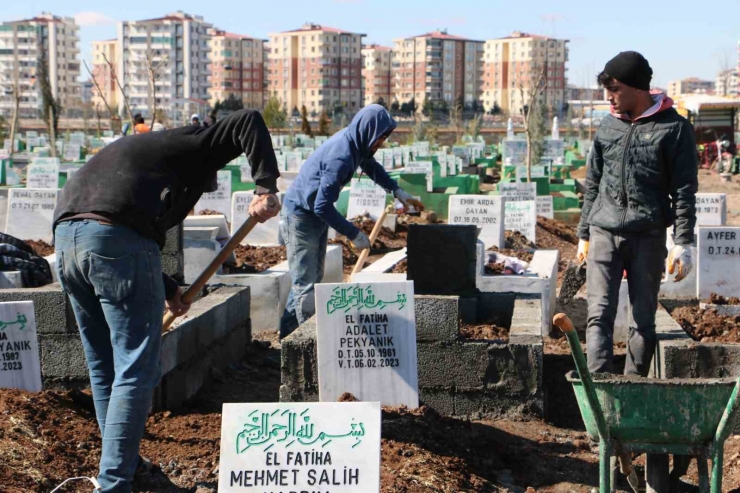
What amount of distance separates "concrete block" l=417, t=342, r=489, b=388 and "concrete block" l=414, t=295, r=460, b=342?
0.05 metres

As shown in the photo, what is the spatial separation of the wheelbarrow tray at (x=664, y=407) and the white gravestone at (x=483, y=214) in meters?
7.47

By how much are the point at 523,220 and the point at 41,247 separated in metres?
5.54

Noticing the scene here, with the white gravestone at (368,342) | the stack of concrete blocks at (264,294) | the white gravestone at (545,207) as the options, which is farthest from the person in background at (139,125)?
the white gravestone at (368,342)

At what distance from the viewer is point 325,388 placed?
5.39 meters

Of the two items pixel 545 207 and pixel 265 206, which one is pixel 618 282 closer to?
pixel 265 206

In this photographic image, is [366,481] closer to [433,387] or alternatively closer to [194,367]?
[433,387]

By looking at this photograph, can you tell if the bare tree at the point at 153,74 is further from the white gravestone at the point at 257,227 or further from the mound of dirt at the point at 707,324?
the mound of dirt at the point at 707,324

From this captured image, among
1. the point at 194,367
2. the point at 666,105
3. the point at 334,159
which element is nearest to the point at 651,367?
the point at 666,105

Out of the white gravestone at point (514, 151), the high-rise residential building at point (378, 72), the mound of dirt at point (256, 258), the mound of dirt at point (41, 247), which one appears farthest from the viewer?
the high-rise residential building at point (378, 72)

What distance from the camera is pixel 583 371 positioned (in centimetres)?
345

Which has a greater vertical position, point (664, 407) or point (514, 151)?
point (514, 151)

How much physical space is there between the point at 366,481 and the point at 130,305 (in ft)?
3.44

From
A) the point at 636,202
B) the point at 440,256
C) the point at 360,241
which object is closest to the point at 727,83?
the point at 440,256

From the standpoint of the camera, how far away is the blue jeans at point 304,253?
6.55 metres
